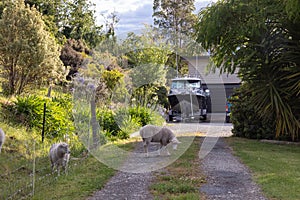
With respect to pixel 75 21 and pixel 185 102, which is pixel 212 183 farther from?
pixel 75 21

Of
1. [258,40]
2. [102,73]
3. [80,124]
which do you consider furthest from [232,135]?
[80,124]

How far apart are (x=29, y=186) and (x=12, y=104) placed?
425 centimetres

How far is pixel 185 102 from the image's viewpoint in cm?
1945

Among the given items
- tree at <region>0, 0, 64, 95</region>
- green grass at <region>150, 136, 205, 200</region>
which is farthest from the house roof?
green grass at <region>150, 136, 205, 200</region>

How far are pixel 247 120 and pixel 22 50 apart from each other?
747cm

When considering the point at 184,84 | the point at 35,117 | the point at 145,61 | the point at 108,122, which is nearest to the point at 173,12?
the point at 184,84

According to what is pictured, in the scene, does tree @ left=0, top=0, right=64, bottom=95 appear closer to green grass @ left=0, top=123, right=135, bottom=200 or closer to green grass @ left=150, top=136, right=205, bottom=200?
green grass @ left=0, top=123, right=135, bottom=200

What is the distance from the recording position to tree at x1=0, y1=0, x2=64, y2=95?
10.6 m

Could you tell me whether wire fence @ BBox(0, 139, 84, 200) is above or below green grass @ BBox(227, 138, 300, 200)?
above

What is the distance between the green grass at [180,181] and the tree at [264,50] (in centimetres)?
373

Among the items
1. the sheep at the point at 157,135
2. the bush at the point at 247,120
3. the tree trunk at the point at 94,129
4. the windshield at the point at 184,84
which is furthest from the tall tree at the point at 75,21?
the sheep at the point at 157,135

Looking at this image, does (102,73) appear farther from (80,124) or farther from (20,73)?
(80,124)

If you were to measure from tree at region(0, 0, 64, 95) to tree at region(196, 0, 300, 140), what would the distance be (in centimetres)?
466

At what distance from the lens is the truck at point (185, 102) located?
18312mm
